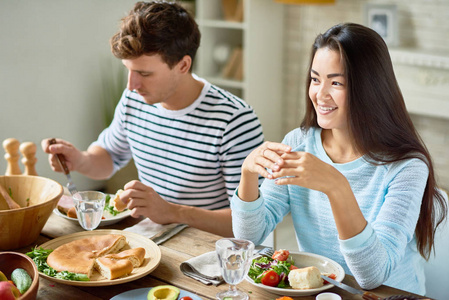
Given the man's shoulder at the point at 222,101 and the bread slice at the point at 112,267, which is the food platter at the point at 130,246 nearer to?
the bread slice at the point at 112,267

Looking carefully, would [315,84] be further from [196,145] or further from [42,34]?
[42,34]

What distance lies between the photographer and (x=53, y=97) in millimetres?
3674

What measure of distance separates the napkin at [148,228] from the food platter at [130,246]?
3.0 inches

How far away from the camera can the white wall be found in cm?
339

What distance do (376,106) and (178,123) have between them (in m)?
0.86

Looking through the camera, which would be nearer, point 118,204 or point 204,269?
point 204,269

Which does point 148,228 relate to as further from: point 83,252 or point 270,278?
point 270,278

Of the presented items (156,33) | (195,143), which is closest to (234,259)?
(195,143)

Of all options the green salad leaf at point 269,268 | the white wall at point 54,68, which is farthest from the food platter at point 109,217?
the white wall at point 54,68

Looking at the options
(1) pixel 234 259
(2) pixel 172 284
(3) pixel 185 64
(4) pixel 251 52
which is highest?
(3) pixel 185 64

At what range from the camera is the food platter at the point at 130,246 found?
135 centimetres

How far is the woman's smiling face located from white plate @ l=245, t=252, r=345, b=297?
0.36 meters

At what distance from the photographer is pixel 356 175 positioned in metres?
1.61

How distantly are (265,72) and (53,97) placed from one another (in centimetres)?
154
